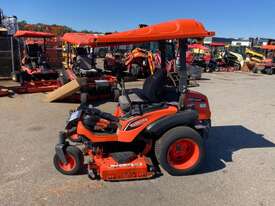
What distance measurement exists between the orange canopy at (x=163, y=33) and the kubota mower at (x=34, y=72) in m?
8.24

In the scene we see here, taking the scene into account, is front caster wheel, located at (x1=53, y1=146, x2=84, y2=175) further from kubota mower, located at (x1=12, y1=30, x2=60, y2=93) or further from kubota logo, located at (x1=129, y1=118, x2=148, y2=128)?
kubota mower, located at (x1=12, y1=30, x2=60, y2=93)

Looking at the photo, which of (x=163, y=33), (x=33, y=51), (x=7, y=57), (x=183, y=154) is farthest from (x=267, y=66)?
(x=163, y=33)

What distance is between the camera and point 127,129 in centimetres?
476

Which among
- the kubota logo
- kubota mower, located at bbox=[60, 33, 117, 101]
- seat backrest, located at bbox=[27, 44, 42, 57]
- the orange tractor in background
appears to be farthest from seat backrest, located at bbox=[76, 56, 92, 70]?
the orange tractor in background

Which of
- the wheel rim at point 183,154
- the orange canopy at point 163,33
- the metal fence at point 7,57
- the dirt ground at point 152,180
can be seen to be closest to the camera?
the dirt ground at point 152,180

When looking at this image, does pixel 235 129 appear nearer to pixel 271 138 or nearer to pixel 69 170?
pixel 271 138

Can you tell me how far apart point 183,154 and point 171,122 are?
52 cm

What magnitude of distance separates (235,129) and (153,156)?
113 inches

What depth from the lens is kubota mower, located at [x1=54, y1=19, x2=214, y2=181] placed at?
4.62m

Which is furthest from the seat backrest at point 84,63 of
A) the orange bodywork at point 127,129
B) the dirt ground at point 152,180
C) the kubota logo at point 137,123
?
the kubota logo at point 137,123

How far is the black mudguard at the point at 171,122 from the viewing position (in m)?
4.74

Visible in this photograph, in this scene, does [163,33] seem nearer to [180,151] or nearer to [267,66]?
[180,151]

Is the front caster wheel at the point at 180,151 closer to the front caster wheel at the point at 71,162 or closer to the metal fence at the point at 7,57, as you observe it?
the front caster wheel at the point at 71,162

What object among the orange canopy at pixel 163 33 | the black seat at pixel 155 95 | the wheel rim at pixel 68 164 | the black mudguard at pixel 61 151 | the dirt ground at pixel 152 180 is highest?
the orange canopy at pixel 163 33
